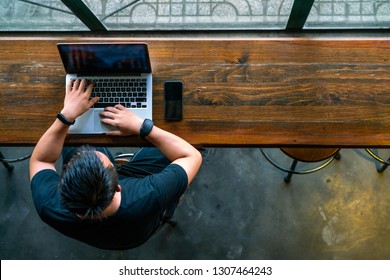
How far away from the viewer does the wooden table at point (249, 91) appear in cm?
200

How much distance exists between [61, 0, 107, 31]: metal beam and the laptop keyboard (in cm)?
69

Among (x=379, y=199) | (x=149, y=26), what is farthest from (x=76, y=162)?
(x=379, y=199)

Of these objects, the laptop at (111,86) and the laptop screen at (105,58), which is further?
the laptop at (111,86)

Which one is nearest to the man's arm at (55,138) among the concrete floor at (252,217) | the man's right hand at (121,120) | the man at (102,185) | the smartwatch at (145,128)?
the man at (102,185)

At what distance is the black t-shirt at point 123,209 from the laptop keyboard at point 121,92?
0.39 meters

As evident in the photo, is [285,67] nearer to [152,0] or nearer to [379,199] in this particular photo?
[152,0]

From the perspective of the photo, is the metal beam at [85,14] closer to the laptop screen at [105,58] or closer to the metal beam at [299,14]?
the laptop screen at [105,58]

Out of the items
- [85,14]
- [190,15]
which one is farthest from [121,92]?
[190,15]

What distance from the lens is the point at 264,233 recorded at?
3035 mm

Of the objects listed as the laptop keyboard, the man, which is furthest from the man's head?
the laptop keyboard

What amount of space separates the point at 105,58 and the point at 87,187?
653 mm

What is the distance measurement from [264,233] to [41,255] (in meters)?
1.61

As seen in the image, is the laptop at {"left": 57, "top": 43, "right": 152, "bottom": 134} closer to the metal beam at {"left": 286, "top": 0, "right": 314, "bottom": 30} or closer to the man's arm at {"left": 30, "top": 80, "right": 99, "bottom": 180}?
the man's arm at {"left": 30, "top": 80, "right": 99, "bottom": 180}

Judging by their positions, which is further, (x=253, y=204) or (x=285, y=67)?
(x=253, y=204)
